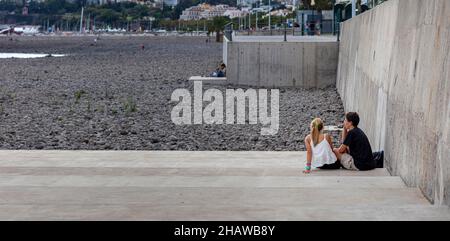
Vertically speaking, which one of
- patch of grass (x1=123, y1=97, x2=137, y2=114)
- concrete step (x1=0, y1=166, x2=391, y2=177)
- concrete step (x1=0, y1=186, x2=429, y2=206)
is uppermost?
concrete step (x1=0, y1=186, x2=429, y2=206)

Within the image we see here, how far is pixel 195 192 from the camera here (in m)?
8.18

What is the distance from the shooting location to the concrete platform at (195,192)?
6738 mm

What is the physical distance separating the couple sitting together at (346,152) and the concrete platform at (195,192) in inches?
5.8

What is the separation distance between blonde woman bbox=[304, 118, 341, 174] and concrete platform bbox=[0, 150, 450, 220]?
0.14 m

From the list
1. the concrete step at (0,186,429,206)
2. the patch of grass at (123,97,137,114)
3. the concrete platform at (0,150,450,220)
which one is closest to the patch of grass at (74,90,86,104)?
the patch of grass at (123,97,137,114)

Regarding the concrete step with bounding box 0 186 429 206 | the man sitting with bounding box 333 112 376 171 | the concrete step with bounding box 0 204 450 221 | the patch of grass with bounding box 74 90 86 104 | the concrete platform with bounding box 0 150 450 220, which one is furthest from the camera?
the patch of grass with bounding box 74 90 86 104

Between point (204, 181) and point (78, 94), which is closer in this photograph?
point (204, 181)

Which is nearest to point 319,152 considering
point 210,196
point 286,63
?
point 210,196

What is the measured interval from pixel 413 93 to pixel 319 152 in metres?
1.71

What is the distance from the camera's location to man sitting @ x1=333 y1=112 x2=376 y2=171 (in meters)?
10.6

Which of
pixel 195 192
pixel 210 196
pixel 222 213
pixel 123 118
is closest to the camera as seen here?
pixel 222 213

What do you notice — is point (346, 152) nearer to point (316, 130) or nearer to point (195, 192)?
point (316, 130)

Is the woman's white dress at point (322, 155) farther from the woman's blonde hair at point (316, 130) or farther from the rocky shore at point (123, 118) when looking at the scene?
the rocky shore at point (123, 118)

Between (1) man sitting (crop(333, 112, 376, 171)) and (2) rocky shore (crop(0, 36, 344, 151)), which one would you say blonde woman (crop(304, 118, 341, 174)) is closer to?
(1) man sitting (crop(333, 112, 376, 171))
